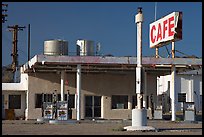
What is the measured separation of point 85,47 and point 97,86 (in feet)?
11.0

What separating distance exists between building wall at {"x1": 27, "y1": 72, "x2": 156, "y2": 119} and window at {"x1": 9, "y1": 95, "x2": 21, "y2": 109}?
2.87 metres

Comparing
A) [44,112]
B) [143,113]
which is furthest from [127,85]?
[143,113]

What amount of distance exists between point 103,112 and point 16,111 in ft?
23.4

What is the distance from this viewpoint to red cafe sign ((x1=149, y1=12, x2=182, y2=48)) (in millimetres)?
27469

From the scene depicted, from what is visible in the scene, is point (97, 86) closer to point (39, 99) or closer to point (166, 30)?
point (39, 99)

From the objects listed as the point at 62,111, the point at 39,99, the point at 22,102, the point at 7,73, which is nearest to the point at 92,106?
the point at 39,99

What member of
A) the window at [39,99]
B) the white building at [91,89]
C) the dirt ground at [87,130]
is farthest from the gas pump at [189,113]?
the window at [39,99]

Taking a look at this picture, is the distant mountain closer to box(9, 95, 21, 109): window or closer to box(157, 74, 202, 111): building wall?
box(9, 95, 21, 109): window

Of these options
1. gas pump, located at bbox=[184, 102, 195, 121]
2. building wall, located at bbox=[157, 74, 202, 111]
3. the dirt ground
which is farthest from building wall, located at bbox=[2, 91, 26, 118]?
building wall, located at bbox=[157, 74, 202, 111]

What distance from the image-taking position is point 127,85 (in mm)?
38000

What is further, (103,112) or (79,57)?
(103,112)

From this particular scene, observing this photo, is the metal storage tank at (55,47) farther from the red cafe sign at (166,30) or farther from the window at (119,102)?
the red cafe sign at (166,30)

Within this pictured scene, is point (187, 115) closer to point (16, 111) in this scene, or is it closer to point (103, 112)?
point (103, 112)

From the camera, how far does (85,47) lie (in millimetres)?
36406
